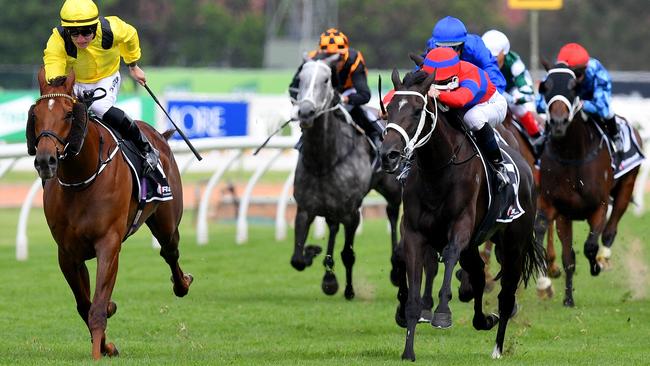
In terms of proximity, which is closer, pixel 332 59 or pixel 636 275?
pixel 332 59

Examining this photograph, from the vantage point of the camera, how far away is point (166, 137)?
28.9 feet

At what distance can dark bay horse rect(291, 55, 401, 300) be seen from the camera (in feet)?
33.3

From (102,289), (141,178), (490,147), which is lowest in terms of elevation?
(102,289)

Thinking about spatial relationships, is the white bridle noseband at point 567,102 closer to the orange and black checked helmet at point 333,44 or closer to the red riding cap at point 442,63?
the orange and black checked helmet at point 333,44

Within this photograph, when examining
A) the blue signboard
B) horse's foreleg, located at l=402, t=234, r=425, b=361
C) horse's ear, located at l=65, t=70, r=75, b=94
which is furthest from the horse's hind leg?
the blue signboard

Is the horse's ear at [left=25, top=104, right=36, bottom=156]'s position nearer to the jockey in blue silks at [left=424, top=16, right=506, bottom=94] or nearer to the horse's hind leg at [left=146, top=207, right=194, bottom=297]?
the horse's hind leg at [left=146, top=207, right=194, bottom=297]

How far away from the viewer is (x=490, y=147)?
24.9ft

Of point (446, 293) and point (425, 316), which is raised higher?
point (446, 293)

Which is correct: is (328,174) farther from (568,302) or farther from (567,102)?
(568,302)

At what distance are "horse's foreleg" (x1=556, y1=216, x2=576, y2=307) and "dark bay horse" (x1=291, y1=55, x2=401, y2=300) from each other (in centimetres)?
124

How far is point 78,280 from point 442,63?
219cm

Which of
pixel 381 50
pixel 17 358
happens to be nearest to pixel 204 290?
pixel 17 358

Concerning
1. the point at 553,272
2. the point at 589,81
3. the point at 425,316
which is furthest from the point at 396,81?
the point at 553,272

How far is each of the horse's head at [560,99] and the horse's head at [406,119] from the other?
9.96 ft
